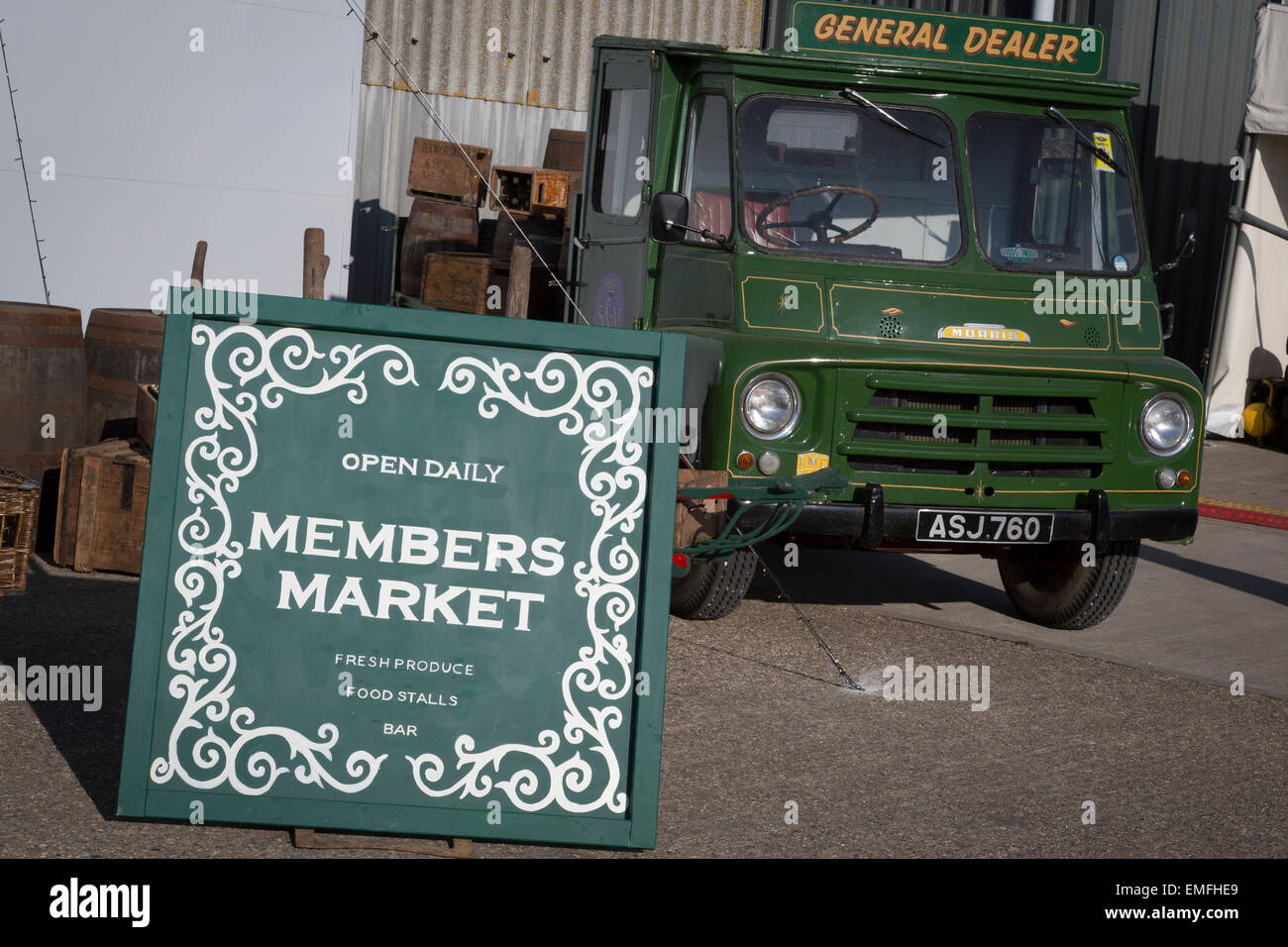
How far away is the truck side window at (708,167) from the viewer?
6629 millimetres

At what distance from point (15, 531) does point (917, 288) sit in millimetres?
4262

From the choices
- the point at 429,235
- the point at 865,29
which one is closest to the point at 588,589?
the point at 865,29

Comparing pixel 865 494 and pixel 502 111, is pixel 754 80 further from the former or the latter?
pixel 502 111

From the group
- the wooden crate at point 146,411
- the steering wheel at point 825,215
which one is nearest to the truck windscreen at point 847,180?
the steering wheel at point 825,215

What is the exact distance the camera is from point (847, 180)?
6.62 metres

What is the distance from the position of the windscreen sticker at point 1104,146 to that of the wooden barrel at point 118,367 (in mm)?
4953

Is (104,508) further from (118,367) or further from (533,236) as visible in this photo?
(533,236)

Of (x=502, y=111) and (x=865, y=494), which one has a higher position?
(x=502, y=111)

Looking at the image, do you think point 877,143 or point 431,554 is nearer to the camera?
point 431,554

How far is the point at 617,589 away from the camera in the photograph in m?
3.88

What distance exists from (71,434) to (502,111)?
273 inches

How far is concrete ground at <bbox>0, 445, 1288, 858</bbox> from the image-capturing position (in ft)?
13.8

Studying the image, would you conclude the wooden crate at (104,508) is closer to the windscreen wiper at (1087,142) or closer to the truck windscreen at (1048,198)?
the truck windscreen at (1048,198)

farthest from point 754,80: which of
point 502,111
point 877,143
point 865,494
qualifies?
point 502,111
